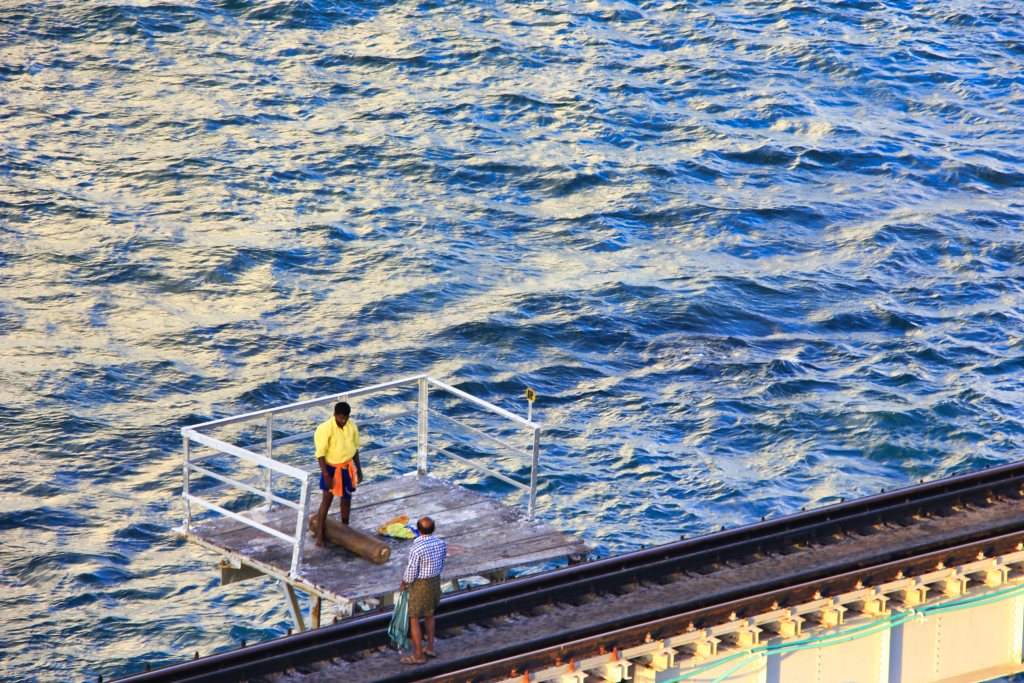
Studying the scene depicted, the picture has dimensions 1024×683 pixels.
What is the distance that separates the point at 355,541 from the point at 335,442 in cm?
121

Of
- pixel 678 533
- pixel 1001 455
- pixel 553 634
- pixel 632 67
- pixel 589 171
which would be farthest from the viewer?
pixel 632 67

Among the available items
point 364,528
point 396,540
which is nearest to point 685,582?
point 396,540

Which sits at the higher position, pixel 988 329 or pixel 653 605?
pixel 653 605

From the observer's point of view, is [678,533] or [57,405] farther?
[57,405]

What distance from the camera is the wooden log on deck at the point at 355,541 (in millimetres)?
17344

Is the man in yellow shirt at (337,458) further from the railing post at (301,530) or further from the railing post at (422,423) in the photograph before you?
the railing post at (422,423)

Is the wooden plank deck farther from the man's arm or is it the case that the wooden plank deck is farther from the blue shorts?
the man's arm

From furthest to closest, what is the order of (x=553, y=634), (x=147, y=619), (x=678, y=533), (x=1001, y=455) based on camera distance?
(x=1001, y=455)
(x=678, y=533)
(x=147, y=619)
(x=553, y=634)

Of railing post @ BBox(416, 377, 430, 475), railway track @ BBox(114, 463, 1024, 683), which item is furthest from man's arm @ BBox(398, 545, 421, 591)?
railing post @ BBox(416, 377, 430, 475)

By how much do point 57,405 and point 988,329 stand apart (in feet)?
68.6

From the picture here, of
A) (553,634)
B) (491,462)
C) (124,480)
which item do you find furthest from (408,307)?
(553,634)

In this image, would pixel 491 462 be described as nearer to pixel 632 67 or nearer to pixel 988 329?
pixel 988 329

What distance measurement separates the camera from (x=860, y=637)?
626 inches

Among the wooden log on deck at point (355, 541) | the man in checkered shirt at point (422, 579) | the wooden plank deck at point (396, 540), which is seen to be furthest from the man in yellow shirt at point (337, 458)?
the man in checkered shirt at point (422, 579)
